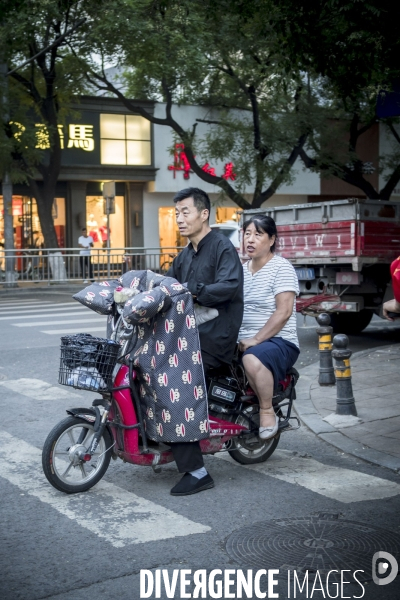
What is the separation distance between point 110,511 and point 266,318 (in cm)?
170

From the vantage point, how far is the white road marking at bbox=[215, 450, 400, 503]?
4.95m

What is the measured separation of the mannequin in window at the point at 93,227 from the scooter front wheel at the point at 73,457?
27.5 m

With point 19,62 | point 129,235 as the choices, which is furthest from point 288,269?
point 129,235

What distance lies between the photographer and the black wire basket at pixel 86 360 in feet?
15.5

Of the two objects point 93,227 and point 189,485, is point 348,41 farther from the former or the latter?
point 93,227

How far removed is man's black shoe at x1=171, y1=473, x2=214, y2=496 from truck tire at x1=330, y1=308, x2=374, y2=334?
754 cm

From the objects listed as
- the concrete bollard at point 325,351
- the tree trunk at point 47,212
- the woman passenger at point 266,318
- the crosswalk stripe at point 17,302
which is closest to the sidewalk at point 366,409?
the concrete bollard at point 325,351

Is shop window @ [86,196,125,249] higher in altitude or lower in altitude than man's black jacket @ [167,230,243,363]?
higher

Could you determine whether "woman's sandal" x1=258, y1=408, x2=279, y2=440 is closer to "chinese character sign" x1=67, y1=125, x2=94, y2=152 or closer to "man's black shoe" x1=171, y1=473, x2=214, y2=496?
"man's black shoe" x1=171, y1=473, x2=214, y2=496

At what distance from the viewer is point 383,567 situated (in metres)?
3.81

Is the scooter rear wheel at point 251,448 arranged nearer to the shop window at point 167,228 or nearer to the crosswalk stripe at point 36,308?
the crosswalk stripe at point 36,308

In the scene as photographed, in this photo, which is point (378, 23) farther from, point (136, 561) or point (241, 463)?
point (136, 561)

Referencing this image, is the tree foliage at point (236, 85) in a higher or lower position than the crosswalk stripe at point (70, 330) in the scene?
higher

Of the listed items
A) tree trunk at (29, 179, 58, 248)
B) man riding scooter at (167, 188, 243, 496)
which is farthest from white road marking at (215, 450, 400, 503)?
tree trunk at (29, 179, 58, 248)
